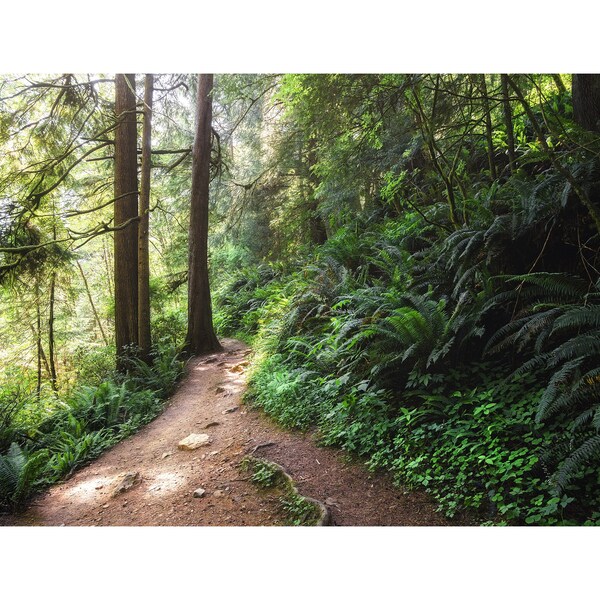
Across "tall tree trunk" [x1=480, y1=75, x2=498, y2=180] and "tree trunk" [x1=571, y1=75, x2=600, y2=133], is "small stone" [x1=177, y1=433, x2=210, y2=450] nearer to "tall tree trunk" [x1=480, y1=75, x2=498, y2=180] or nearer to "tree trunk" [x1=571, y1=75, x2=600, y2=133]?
"tall tree trunk" [x1=480, y1=75, x2=498, y2=180]

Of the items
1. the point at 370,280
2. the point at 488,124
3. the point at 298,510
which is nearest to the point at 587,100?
the point at 488,124

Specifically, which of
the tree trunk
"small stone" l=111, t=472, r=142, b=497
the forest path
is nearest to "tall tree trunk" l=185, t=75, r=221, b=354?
the forest path

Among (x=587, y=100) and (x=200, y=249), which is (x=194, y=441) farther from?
(x=587, y=100)

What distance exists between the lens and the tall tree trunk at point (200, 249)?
583cm

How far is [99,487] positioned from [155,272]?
226 inches

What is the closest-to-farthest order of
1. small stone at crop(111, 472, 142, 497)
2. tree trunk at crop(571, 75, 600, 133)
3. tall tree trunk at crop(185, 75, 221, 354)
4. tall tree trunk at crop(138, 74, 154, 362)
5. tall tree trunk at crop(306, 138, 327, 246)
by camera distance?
small stone at crop(111, 472, 142, 497)
tree trunk at crop(571, 75, 600, 133)
tall tree trunk at crop(138, 74, 154, 362)
tall tree trunk at crop(185, 75, 221, 354)
tall tree trunk at crop(306, 138, 327, 246)

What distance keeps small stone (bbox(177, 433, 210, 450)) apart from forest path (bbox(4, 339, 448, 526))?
0.16 feet

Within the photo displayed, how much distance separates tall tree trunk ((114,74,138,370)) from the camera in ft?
16.7

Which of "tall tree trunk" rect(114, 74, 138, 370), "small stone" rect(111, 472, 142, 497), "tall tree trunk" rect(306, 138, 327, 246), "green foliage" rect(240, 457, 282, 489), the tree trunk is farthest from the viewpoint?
"tall tree trunk" rect(306, 138, 327, 246)

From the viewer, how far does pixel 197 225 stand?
19.9ft

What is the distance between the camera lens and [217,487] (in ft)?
7.33
